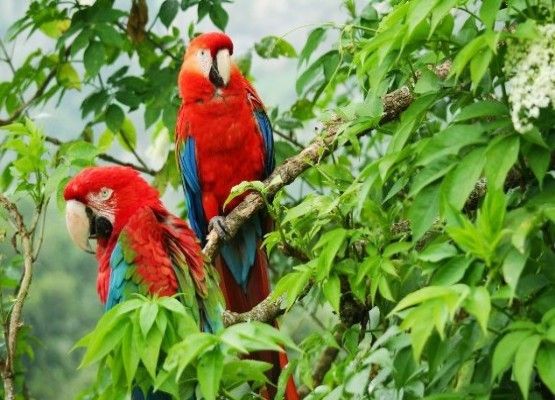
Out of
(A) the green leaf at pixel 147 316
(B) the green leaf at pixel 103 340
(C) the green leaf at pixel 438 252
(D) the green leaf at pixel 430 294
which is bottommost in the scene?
(B) the green leaf at pixel 103 340

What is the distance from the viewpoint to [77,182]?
217 cm

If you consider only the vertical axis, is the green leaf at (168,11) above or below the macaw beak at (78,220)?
above

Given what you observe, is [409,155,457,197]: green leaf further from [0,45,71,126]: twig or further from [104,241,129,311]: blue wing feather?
[0,45,71,126]: twig

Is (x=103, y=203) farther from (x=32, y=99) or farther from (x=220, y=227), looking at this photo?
(x=32, y=99)

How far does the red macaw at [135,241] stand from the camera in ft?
6.44

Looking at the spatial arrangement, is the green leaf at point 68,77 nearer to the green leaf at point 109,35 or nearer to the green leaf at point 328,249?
the green leaf at point 109,35

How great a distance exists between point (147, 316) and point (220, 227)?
4.15 ft

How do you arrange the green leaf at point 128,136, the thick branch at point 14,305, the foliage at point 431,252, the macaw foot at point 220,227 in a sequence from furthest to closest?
the green leaf at point 128,136 < the macaw foot at point 220,227 < the thick branch at point 14,305 < the foliage at point 431,252

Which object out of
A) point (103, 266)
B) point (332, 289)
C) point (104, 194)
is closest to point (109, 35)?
point (104, 194)

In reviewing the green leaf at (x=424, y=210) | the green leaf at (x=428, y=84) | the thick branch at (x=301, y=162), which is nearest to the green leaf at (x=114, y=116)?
the thick branch at (x=301, y=162)

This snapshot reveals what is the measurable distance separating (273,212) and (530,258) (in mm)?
658

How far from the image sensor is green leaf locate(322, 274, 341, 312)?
1.58 meters

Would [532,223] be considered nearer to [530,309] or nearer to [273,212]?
[530,309]

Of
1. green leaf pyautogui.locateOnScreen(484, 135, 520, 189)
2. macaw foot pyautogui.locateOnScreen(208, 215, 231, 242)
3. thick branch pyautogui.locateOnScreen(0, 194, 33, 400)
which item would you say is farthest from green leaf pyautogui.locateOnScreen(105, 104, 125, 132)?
green leaf pyautogui.locateOnScreen(484, 135, 520, 189)
